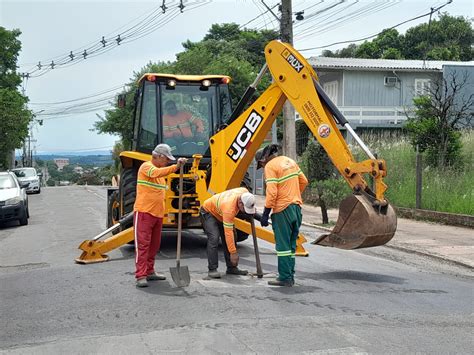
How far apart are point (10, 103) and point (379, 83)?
66.8 feet

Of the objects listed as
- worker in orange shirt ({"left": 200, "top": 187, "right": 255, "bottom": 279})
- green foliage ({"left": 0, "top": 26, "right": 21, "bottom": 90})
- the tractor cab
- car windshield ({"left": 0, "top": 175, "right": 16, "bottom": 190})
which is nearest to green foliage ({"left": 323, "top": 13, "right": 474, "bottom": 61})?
green foliage ({"left": 0, "top": 26, "right": 21, "bottom": 90})

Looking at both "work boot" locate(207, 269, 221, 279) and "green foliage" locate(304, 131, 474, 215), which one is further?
"green foliage" locate(304, 131, 474, 215)

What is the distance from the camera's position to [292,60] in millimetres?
9906

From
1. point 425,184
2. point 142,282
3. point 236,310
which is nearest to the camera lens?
point 236,310

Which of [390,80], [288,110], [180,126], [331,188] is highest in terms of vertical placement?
[390,80]

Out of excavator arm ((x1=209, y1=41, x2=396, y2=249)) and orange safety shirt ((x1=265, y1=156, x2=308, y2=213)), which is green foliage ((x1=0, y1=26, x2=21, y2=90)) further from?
orange safety shirt ((x1=265, y1=156, x2=308, y2=213))

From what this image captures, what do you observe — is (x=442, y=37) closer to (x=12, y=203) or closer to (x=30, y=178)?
(x=30, y=178)

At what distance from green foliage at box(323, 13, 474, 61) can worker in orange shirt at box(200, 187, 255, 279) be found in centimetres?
4451

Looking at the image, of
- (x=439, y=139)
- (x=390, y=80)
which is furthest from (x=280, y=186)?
(x=390, y=80)

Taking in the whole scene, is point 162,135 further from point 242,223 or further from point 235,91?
point 235,91

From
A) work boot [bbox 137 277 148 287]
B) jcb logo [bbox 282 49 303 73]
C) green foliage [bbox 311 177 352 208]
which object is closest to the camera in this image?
work boot [bbox 137 277 148 287]

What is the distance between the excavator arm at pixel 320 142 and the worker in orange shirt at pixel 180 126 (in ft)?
3.63

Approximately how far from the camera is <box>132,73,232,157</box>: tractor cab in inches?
462

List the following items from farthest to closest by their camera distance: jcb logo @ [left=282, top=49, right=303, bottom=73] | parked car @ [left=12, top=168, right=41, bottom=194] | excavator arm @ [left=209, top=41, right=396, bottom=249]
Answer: parked car @ [left=12, top=168, right=41, bottom=194], jcb logo @ [left=282, top=49, right=303, bottom=73], excavator arm @ [left=209, top=41, right=396, bottom=249]
